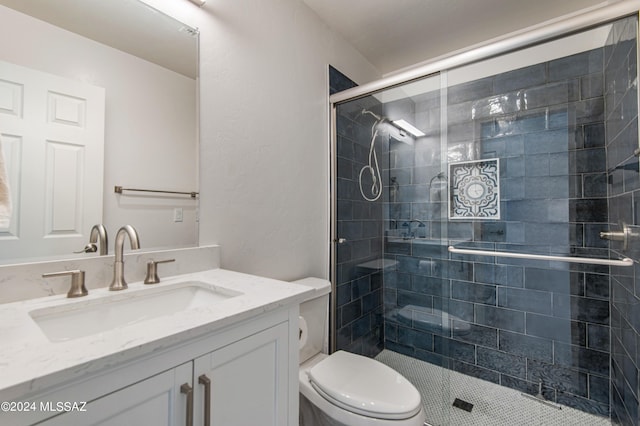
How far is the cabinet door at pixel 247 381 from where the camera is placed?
667 millimetres

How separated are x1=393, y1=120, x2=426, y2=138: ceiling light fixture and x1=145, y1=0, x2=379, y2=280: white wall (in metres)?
0.63

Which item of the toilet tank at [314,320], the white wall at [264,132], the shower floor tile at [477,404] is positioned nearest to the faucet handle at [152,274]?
the white wall at [264,132]

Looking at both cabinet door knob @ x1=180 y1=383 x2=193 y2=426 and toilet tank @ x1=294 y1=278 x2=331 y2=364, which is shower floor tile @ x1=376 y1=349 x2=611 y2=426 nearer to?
toilet tank @ x1=294 y1=278 x2=331 y2=364

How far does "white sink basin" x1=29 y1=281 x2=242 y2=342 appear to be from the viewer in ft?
2.47

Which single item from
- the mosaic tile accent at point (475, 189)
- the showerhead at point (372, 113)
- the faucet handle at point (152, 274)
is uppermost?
the showerhead at point (372, 113)

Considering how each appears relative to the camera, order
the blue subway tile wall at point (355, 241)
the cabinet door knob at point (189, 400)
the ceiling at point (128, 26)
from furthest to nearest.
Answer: the blue subway tile wall at point (355, 241) < the ceiling at point (128, 26) < the cabinet door knob at point (189, 400)

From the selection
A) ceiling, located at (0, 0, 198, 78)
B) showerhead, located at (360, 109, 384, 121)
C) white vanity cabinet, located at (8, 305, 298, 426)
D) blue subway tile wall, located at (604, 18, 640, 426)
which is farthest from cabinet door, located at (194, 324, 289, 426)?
showerhead, located at (360, 109, 384, 121)

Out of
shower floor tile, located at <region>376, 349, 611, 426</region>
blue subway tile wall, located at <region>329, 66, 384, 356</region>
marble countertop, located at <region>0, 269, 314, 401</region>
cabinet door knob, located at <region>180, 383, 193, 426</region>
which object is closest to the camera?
marble countertop, located at <region>0, 269, 314, 401</region>

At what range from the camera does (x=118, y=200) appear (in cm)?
102

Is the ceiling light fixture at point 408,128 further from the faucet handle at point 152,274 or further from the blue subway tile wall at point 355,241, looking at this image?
the faucet handle at point 152,274

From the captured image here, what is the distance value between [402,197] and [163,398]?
204cm

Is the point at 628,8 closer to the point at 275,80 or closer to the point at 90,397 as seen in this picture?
the point at 275,80

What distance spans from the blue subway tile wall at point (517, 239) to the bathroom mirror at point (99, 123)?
155 centimetres

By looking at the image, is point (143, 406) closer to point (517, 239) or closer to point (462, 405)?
point (462, 405)
